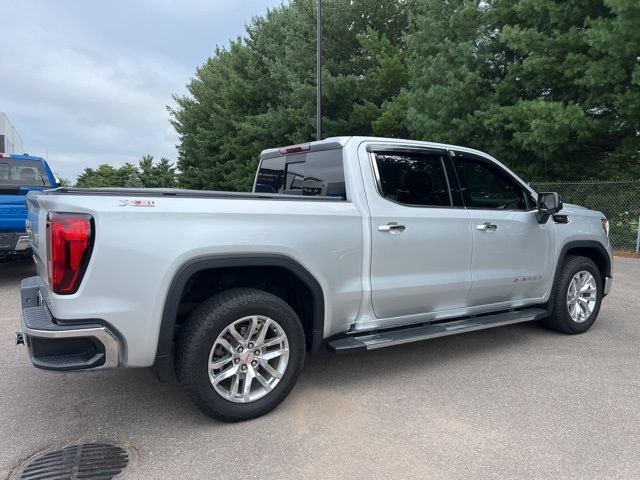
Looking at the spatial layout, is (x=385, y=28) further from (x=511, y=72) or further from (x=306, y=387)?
(x=306, y=387)

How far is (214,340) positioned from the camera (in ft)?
A: 10.1

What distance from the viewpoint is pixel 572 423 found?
3279 mm

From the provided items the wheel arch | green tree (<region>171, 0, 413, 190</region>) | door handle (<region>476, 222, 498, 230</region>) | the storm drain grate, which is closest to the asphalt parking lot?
the storm drain grate

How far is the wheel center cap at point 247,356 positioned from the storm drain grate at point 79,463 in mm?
845

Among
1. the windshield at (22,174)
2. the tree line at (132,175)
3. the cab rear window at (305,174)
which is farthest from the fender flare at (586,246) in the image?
the tree line at (132,175)

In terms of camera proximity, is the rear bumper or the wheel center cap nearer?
the rear bumper

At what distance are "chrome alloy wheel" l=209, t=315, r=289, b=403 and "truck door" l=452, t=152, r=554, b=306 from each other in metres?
1.91

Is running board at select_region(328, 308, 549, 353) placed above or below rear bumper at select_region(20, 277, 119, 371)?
below

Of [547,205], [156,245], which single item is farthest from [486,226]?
[156,245]

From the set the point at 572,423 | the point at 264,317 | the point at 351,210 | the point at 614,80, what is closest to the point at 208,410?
the point at 264,317

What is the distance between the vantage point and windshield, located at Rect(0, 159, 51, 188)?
8.73m

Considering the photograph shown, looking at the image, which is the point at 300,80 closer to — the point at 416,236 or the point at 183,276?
the point at 416,236

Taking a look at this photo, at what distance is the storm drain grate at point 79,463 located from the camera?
2.68 m

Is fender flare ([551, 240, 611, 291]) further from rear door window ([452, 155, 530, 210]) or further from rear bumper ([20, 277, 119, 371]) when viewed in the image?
rear bumper ([20, 277, 119, 371])
